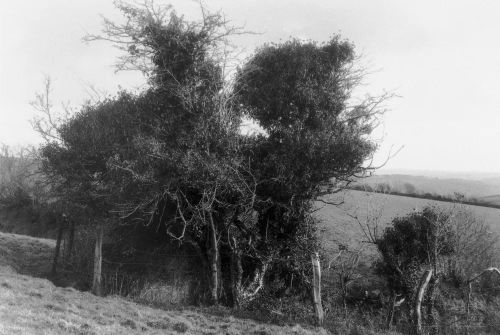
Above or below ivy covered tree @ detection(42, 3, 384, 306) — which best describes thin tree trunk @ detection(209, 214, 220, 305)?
below

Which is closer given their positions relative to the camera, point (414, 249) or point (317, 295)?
point (317, 295)

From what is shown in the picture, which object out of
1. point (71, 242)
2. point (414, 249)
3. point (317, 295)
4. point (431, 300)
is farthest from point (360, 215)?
point (71, 242)

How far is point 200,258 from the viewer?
20.7 m

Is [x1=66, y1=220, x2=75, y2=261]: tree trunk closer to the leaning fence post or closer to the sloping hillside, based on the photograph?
the sloping hillside

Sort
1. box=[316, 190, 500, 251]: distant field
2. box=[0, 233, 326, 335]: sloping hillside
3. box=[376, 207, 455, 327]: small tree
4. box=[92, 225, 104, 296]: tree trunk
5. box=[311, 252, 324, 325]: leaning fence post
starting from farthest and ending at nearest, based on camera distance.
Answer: box=[316, 190, 500, 251]: distant field → box=[376, 207, 455, 327]: small tree → box=[92, 225, 104, 296]: tree trunk → box=[311, 252, 324, 325]: leaning fence post → box=[0, 233, 326, 335]: sloping hillside

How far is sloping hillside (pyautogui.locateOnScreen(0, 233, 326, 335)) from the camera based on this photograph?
9281mm

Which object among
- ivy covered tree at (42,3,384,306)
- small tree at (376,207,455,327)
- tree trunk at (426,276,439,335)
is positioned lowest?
tree trunk at (426,276,439,335)

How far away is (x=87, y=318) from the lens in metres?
10.9

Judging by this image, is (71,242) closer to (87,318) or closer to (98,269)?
(98,269)

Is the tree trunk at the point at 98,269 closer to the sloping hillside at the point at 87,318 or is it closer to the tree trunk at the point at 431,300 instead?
the sloping hillside at the point at 87,318

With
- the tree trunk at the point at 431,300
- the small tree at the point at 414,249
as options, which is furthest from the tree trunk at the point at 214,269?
the tree trunk at the point at 431,300

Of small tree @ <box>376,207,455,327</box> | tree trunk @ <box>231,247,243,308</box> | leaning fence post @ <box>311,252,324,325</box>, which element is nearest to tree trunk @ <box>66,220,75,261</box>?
tree trunk @ <box>231,247,243,308</box>

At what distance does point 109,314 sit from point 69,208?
7863 mm

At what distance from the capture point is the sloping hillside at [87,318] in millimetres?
9281
